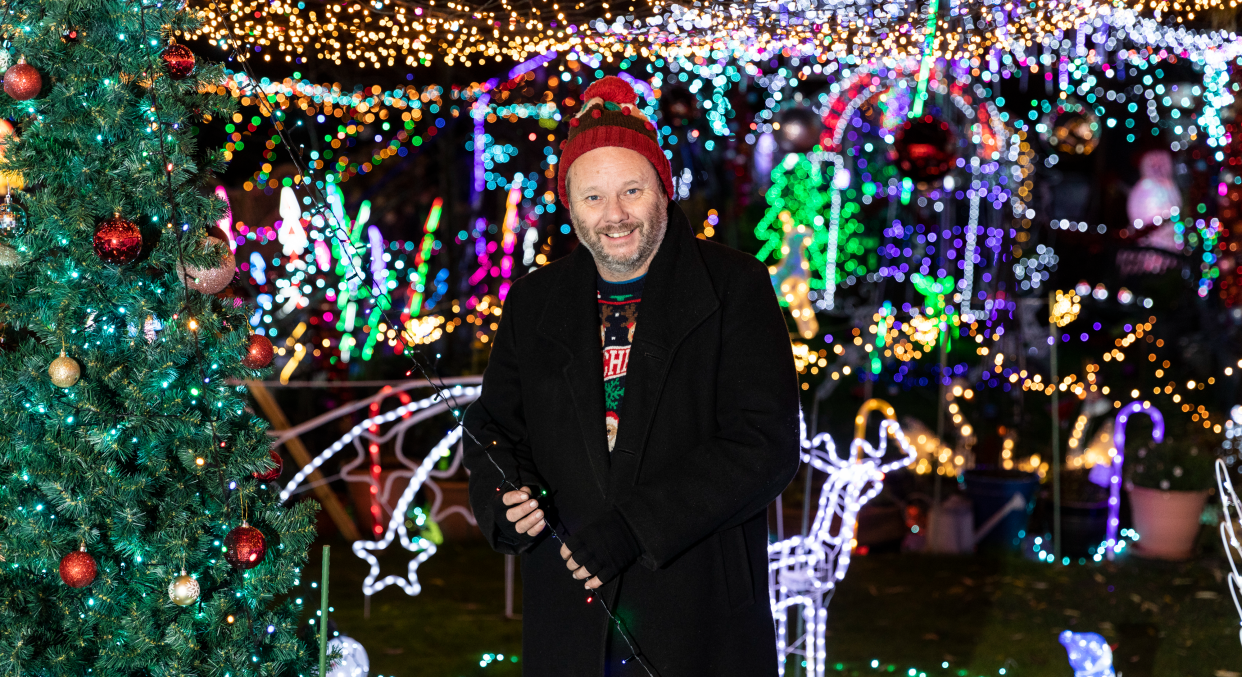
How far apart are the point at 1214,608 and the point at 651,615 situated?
15.4ft

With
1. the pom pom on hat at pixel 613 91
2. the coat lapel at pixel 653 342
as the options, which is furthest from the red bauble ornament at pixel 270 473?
the pom pom on hat at pixel 613 91

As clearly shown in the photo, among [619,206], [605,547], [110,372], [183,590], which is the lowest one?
[183,590]

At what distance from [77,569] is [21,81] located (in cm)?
102

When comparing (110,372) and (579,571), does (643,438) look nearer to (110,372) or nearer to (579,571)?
(579,571)

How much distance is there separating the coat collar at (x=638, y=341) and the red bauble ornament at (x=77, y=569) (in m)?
1.08

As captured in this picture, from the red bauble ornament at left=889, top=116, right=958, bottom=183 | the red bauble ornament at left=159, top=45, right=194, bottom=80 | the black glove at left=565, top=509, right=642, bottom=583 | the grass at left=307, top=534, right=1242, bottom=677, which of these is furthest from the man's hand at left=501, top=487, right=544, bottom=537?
the red bauble ornament at left=889, top=116, right=958, bottom=183

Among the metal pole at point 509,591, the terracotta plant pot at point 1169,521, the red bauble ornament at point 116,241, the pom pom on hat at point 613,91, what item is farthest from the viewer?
the terracotta plant pot at point 1169,521

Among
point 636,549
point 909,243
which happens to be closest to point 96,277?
point 636,549

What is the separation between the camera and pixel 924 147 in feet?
22.9

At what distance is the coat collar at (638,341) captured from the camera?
237 cm

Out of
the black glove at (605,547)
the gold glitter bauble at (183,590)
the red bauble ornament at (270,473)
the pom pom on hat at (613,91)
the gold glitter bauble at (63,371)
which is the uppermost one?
the pom pom on hat at (613,91)

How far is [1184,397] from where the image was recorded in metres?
10.3

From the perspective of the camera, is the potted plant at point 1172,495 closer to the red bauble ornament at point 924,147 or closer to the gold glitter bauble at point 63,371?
the red bauble ornament at point 924,147

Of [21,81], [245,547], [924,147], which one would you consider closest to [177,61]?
[21,81]
